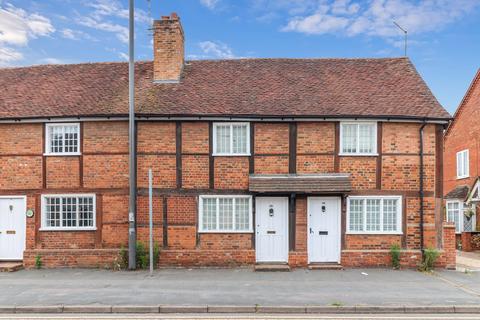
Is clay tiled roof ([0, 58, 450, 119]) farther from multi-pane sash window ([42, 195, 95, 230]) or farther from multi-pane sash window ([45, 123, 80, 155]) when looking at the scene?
multi-pane sash window ([42, 195, 95, 230])

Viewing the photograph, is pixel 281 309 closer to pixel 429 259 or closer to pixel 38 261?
pixel 429 259

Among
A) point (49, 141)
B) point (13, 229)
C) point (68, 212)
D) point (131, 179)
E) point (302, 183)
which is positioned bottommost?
point (13, 229)

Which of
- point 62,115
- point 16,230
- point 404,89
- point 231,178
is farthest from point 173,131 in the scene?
point 404,89

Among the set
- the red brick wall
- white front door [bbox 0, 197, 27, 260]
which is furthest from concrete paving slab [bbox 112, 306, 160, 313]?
white front door [bbox 0, 197, 27, 260]

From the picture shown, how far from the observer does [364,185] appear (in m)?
14.7

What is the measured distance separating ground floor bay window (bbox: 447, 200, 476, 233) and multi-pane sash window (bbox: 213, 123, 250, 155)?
13495 millimetres

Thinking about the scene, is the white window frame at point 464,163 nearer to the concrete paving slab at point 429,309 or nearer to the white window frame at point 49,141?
the concrete paving slab at point 429,309

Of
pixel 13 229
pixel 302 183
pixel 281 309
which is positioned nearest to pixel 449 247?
pixel 302 183

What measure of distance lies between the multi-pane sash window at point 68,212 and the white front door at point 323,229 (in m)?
7.41

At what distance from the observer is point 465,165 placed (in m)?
25.0

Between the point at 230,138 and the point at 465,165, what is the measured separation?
16.8 metres

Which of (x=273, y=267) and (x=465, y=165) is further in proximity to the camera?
(x=465, y=165)

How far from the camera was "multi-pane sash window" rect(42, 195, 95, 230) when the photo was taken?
48.8ft

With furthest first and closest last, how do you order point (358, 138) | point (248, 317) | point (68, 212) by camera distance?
point (68, 212) < point (358, 138) < point (248, 317)
